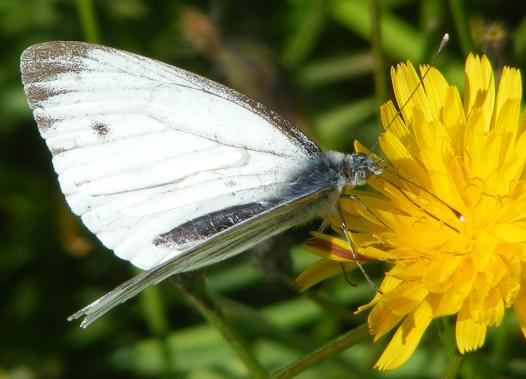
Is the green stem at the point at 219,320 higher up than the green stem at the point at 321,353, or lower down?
higher up

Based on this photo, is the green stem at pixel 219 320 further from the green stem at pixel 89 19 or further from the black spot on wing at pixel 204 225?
the green stem at pixel 89 19

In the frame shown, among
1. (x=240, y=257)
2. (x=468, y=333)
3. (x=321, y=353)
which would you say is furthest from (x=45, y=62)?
(x=240, y=257)

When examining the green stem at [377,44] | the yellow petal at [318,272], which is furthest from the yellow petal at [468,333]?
the green stem at [377,44]

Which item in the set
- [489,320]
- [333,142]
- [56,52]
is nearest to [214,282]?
[333,142]

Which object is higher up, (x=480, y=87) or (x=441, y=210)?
(x=480, y=87)

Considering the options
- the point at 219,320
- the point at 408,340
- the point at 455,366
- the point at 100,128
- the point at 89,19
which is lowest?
the point at 455,366

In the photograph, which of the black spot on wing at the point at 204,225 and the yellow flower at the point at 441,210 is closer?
the yellow flower at the point at 441,210

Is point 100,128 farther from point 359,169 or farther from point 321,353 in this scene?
point 321,353
